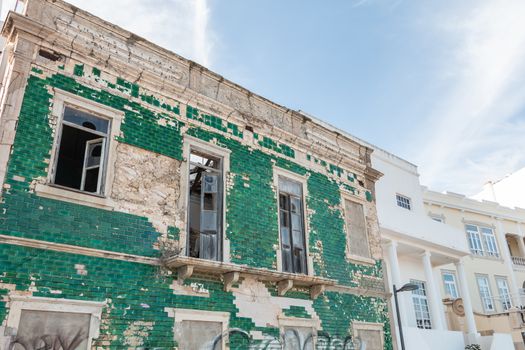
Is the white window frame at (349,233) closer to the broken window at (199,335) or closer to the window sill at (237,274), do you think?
the window sill at (237,274)

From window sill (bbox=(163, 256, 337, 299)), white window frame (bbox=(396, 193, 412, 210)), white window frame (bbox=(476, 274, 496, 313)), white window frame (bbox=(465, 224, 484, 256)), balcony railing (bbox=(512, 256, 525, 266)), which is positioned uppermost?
white window frame (bbox=(396, 193, 412, 210))

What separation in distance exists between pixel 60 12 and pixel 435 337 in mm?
15173

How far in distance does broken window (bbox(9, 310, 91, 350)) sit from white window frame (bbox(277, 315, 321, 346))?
412 centimetres

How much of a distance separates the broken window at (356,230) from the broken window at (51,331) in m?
7.20

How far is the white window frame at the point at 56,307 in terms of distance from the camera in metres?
6.18

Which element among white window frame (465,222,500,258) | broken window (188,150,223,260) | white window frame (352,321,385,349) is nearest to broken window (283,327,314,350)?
white window frame (352,321,385,349)

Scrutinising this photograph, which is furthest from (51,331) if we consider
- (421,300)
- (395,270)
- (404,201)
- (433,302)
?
(404,201)

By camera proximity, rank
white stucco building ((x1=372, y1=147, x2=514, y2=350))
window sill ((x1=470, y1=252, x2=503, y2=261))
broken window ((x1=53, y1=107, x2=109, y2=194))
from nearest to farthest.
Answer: broken window ((x1=53, y1=107, x2=109, y2=194)) < white stucco building ((x1=372, y1=147, x2=514, y2=350)) < window sill ((x1=470, y1=252, x2=503, y2=261))

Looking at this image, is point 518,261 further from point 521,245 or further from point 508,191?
point 508,191

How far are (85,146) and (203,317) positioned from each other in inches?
148

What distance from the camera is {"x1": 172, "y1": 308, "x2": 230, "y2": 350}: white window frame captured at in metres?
7.82

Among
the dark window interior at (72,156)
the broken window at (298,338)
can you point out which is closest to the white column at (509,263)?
the broken window at (298,338)

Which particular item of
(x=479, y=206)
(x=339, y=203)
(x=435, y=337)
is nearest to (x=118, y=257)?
(x=339, y=203)

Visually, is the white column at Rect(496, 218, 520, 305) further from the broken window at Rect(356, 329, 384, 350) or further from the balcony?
the broken window at Rect(356, 329, 384, 350)
